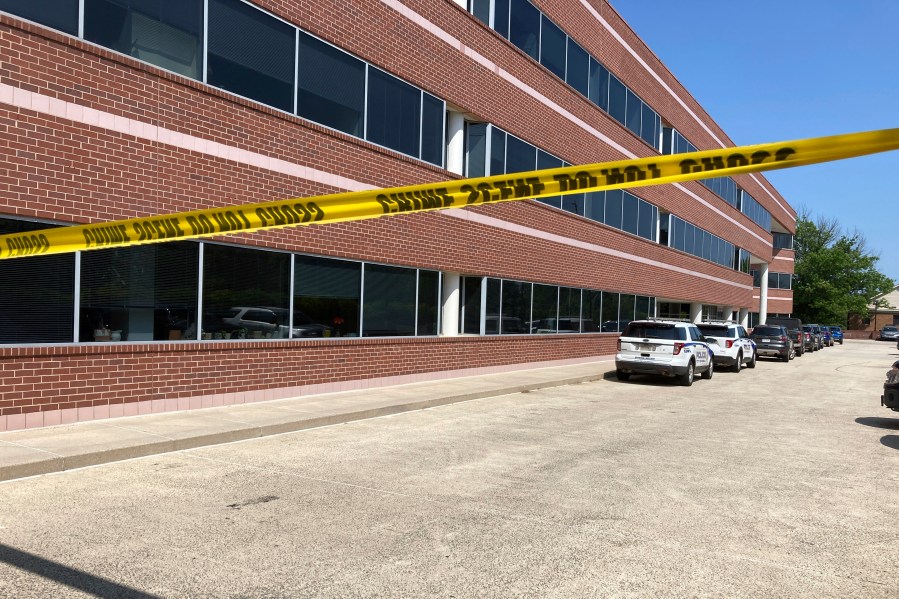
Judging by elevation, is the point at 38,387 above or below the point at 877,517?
above

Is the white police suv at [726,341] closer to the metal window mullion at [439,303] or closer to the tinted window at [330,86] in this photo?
the metal window mullion at [439,303]

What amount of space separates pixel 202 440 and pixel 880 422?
39.3 feet

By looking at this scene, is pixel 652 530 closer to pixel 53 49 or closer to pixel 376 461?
pixel 376 461

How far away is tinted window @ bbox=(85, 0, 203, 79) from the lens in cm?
1020

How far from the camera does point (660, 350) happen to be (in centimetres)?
2000

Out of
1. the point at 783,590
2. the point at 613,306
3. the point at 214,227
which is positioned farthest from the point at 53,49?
the point at 613,306

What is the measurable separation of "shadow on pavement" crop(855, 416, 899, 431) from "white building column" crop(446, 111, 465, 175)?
419 inches

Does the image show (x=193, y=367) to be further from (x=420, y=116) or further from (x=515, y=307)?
(x=515, y=307)

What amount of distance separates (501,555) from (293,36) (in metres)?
11.0

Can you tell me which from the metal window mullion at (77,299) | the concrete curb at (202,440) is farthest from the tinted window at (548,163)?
the metal window mullion at (77,299)

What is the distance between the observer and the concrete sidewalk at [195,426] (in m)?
7.82

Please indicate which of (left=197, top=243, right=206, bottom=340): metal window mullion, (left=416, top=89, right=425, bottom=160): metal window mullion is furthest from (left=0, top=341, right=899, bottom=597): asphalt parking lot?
(left=416, top=89, right=425, bottom=160): metal window mullion

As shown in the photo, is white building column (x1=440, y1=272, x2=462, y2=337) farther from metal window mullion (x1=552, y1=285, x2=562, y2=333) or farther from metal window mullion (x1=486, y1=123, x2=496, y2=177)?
metal window mullion (x1=552, y1=285, x2=562, y2=333)

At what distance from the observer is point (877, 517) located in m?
6.74
